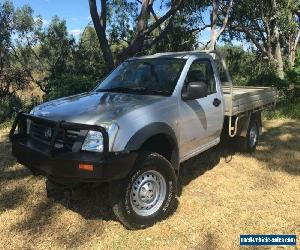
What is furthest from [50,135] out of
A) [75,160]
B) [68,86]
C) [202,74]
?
[68,86]

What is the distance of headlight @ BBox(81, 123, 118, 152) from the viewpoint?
14.3 feet

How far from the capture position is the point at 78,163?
4277 mm

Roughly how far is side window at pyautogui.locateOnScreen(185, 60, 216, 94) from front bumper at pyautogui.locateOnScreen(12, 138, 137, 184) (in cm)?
190

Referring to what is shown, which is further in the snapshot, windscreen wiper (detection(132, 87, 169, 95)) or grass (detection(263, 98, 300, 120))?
grass (detection(263, 98, 300, 120))

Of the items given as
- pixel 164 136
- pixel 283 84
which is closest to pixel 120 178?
pixel 164 136

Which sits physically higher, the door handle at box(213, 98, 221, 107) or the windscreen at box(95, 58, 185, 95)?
the windscreen at box(95, 58, 185, 95)

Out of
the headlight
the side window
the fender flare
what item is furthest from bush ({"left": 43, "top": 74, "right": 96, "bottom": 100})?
the headlight

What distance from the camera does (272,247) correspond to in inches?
181

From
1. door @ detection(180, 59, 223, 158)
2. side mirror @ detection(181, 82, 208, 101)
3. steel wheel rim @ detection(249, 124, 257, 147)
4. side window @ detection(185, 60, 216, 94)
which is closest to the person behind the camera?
side mirror @ detection(181, 82, 208, 101)

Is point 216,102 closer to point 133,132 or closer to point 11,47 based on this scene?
point 133,132

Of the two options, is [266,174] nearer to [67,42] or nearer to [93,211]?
[93,211]

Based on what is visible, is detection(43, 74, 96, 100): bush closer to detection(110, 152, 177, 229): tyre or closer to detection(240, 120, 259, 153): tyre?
detection(240, 120, 259, 153): tyre

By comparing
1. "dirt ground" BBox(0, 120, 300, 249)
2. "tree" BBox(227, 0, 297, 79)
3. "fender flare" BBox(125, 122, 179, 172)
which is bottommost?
"dirt ground" BBox(0, 120, 300, 249)

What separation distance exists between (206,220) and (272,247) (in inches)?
34.0
